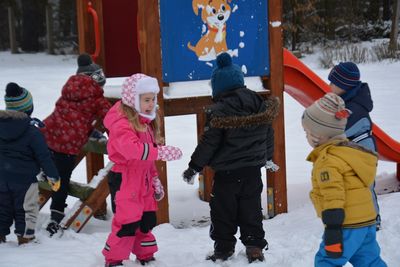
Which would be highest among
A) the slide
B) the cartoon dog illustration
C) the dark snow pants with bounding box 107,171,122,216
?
the cartoon dog illustration

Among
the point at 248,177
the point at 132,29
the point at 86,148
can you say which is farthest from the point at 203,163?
the point at 132,29

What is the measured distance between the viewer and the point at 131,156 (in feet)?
12.9

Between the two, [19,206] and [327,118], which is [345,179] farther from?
[19,206]

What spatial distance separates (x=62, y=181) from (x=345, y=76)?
2.53 meters

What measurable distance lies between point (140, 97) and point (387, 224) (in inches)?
95.0

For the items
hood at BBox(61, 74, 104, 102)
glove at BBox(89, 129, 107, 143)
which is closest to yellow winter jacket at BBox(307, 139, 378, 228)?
hood at BBox(61, 74, 104, 102)

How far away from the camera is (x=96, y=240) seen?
16.3 ft

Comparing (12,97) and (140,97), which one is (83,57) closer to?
(12,97)

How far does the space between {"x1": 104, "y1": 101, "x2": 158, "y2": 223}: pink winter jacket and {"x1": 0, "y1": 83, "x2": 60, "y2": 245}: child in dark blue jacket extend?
0.81 metres

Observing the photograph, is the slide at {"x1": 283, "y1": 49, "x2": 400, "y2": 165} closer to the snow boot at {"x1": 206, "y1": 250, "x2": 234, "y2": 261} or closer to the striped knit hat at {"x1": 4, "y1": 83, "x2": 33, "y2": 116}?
the snow boot at {"x1": 206, "y1": 250, "x2": 234, "y2": 261}

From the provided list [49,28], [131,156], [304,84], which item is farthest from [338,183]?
[49,28]

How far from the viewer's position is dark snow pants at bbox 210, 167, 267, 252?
426 centimetres

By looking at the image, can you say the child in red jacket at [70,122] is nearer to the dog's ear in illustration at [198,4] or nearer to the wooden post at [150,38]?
the wooden post at [150,38]

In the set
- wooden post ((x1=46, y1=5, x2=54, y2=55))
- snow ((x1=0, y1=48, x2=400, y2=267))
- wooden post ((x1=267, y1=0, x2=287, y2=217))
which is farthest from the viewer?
wooden post ((x1=46, y1=5, x2=54, y2=55))
